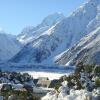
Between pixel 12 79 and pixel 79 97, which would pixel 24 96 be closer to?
pixel 79 97

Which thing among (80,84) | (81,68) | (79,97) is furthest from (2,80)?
(79,97)

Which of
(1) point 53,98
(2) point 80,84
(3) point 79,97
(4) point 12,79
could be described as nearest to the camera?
(3) point 79,97

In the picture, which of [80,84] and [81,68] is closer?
[80,84]

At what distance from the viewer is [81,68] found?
11162 centimetres

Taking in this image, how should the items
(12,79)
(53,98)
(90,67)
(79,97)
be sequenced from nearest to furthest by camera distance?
(79,97) → (53,98) → (90,67) → (12,79)

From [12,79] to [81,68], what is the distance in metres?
61.0

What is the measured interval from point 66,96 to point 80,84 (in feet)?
33.5

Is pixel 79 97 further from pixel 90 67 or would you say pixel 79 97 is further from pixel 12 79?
pixel 12 79

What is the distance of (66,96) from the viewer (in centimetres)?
9088

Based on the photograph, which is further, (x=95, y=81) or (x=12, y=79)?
(x=12, y=79)

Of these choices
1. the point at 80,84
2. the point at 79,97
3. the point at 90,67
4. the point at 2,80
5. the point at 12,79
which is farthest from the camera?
the point at 12,79

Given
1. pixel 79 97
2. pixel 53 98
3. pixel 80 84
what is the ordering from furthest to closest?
pixel 80 84 → pixel 53 98 → pixel 79 97

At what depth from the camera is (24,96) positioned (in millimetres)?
99250

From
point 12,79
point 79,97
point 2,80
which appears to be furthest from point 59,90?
point 12,79
